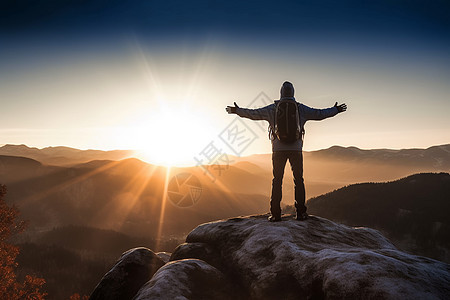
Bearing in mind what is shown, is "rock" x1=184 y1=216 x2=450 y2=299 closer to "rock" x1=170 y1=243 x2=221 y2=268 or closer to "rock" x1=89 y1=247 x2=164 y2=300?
"rock" x1=170 y1=243 x2=221 y2=268

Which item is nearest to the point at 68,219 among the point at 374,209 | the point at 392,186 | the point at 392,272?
the point at 374,209

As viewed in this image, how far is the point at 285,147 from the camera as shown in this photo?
9312 millimetres

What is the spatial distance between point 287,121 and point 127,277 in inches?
284

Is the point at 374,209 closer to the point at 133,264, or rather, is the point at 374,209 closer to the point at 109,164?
the point at 133,264

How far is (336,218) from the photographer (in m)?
71.7

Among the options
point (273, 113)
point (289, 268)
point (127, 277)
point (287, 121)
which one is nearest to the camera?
point (289, 268)

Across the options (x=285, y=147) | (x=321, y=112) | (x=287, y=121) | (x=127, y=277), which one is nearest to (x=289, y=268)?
(x=285, y=147)

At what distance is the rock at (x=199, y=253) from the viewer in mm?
8875

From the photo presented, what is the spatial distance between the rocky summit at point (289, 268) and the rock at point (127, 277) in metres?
0.04

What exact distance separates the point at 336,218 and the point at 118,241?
6966cm

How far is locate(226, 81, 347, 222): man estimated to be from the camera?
9375 millimetres

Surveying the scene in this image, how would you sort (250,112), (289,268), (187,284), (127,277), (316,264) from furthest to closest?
1. (250,112)
2. (127,277)
3. (187,284)
4. (289,268)
5. (316,264)

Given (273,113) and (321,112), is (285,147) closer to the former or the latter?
(273,113)

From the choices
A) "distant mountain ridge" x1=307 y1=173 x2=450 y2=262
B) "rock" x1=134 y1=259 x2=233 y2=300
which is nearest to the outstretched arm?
"rock" x1=134 y1=259 x2=233 y2=300
